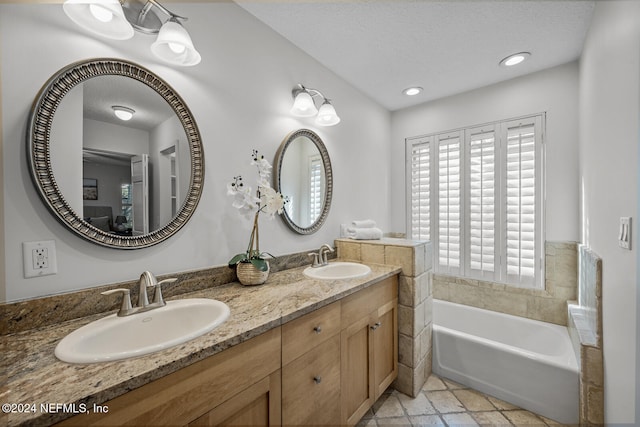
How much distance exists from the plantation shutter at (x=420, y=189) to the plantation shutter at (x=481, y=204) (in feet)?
1.28

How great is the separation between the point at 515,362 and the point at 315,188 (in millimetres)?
1871

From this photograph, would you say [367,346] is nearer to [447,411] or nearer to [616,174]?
[447,411]

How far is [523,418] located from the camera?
5.51 feet

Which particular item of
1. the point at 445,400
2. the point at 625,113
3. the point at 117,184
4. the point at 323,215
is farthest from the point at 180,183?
the point at 445,400

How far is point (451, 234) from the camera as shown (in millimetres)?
2674

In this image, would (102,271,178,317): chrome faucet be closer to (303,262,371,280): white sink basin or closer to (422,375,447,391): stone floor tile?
(303,262,371,280): white sink basin

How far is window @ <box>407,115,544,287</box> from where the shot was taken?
7.48 ft

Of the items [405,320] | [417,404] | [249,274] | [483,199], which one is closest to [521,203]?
[483,199]

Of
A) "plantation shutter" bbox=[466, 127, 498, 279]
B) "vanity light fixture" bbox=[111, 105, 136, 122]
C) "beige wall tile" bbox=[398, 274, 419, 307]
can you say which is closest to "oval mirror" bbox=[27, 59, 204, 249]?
"vanity light fixture" bbox=[111, 105, 136, 122]

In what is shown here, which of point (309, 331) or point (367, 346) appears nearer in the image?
point (309, 331)

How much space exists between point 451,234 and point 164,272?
8.33 ft

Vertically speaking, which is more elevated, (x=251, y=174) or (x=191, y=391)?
(x=251, y=174)

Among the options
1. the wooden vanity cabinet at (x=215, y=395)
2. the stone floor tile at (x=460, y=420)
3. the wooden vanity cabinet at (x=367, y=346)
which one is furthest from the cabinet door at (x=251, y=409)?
the stone floor tile at (x=460, y=420)

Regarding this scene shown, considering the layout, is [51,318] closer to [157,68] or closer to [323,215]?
[157,68]
